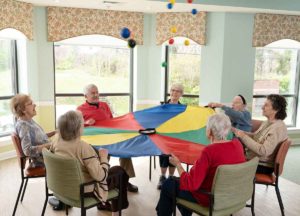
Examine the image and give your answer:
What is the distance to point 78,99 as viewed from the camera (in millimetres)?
6121

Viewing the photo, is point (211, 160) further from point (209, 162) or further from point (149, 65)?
point (149, 65)

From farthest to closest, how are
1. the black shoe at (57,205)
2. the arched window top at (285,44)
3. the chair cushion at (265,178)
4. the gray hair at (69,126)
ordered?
1. the arched window top at (285,44)
2. the black shoe at (57,205)
3. the chair cushion at (265,178)
4. the gray hair at (69,126)

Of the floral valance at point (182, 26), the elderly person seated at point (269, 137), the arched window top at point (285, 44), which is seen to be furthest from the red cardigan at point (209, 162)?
the arched window top at point (285, 44)

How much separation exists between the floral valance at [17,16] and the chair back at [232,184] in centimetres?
406

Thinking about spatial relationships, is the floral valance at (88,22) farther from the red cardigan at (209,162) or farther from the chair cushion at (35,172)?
the red cardigan at (209,162)

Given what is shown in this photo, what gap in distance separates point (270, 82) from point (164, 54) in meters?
2.28

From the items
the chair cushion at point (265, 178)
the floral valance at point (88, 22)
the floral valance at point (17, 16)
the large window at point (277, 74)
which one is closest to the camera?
the chair cushion at point (265, 178)

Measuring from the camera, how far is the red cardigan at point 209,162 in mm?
2295

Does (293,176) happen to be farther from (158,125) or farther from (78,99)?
(78,99)

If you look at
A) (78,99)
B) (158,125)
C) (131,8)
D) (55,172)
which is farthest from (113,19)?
(55,172)

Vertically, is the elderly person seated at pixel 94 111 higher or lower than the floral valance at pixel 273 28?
lower

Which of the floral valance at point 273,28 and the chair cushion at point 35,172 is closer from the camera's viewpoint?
the chair cushion at point 35,172

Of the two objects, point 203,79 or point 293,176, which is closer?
point 293,176

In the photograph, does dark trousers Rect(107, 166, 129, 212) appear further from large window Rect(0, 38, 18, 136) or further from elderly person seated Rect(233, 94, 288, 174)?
large window Rect(0, 38, 18, 136)
